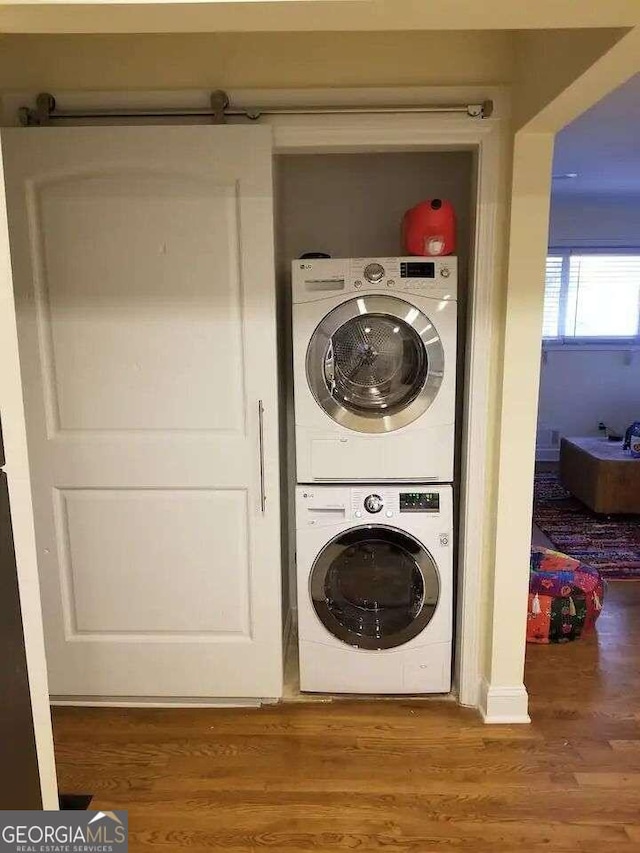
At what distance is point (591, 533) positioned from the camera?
4.13 m

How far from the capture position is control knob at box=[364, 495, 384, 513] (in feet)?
7.28

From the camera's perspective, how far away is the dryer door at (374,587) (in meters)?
2.27

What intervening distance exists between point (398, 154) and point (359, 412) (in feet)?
3.64

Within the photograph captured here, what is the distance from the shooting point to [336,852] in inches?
67.1

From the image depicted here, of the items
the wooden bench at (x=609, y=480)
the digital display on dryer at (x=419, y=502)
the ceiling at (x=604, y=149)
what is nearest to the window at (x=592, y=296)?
the ceiling at (x=604, y=149)

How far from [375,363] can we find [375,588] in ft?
2.81

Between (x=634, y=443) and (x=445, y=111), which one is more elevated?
(x=445, y=111)

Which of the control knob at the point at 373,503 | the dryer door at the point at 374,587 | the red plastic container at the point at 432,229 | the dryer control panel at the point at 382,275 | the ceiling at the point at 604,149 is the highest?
the ceiling at the point at 604,149

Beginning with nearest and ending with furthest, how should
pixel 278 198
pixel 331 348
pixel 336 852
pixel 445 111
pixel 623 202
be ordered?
1. pixel 336 852
2. pixel 445 111
3. pixel 331 348
4. pixel 278 198
5. pixel 623 202

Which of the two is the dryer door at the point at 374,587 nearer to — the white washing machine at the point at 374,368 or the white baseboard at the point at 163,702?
the white washing machine at the point at 374,368

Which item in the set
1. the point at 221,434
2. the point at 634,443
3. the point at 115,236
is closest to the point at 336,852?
the point at 221,434

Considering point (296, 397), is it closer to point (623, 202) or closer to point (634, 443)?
point (634, 443)

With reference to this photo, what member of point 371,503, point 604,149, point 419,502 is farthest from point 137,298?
point 604,149

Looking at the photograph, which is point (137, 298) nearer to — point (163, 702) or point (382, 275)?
point (382, 275)
